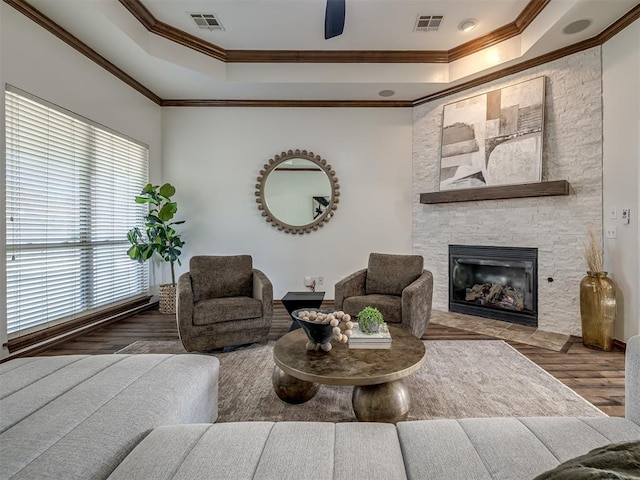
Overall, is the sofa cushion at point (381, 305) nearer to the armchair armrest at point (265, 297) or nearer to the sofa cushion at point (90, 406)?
the armchair armrest at point (265, 297)

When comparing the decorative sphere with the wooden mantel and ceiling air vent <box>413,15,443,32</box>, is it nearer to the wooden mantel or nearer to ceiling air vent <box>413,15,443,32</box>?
the wooden mantel

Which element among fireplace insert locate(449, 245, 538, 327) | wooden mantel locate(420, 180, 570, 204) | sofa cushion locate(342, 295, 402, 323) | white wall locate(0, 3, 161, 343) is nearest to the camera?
white wall locate(0, 3, 161, 343)

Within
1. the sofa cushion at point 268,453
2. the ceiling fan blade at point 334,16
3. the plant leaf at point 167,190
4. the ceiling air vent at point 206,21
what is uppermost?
the ceiling air vent at point 206,21

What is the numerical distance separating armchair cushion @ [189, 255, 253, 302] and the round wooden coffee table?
4.96 feet

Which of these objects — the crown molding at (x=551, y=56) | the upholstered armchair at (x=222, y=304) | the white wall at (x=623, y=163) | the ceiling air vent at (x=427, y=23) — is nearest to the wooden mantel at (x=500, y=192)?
the white wall at (x=623, y=163)

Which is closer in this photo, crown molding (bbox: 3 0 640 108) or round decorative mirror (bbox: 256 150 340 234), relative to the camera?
crown molding (bbox: 3 0 640 108)

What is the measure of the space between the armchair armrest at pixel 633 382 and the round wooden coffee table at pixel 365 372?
0.81 m

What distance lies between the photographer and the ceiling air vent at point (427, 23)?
3211 mm

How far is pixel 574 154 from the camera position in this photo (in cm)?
326

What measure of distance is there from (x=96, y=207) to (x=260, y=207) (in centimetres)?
200

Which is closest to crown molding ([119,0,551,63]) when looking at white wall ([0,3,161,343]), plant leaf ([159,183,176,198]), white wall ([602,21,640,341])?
white wall ([0,3,161,343])

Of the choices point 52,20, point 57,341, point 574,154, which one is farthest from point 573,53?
point 57,341

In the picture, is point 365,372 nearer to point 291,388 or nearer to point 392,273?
point 291,388

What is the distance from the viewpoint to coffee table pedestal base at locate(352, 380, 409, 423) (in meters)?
1.57
